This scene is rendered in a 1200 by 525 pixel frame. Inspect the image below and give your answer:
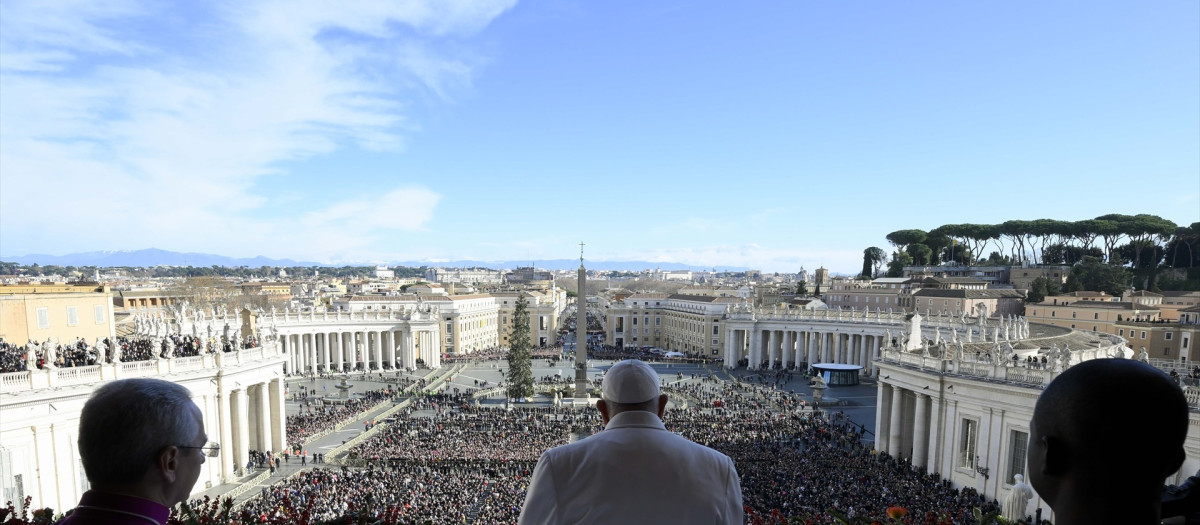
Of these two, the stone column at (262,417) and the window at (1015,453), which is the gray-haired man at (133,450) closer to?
the window at (1015,453)

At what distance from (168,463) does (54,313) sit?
30411mm

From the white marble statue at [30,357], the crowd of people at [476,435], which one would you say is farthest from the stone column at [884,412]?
the white marble statue at [30,357]

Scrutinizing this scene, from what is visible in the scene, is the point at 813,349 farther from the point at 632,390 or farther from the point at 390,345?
the point at 632,390

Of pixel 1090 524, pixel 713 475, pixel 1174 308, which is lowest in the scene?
pixel 1174 308

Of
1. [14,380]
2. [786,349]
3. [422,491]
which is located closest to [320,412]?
[422,491]

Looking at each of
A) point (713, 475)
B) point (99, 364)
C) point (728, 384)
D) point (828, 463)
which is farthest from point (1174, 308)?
point (99, 364)

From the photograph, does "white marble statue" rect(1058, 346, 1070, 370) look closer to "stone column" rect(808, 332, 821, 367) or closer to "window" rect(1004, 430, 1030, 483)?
"window" rect(1004, 430, 1030, 483)

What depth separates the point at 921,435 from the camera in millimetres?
24500

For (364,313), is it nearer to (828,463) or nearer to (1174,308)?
(828,463)

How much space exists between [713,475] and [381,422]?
113 ft

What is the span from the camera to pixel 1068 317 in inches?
1866

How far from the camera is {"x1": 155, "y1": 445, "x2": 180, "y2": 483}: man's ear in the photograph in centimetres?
219

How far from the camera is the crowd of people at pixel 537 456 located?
1823 centimetres

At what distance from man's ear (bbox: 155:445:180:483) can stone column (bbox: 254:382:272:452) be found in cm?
2662
